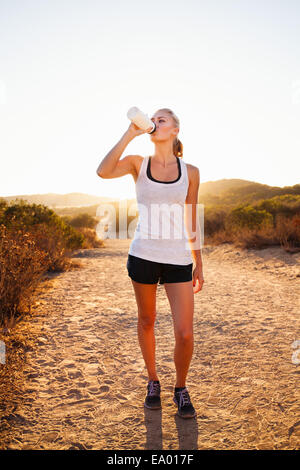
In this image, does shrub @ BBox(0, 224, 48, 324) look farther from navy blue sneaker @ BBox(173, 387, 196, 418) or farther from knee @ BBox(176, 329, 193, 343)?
knee @ BBox(176, 329, 193, 343)

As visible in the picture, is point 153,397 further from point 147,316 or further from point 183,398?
point 147,316

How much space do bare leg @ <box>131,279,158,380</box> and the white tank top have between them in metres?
0.26

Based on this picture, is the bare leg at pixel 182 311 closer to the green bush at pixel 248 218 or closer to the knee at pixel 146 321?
the knee at pixel 146 321

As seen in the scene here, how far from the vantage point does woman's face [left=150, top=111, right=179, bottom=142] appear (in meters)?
2.49

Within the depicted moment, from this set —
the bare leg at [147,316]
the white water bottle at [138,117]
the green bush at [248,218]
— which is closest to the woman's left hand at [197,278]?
the bare leg at [147,316]

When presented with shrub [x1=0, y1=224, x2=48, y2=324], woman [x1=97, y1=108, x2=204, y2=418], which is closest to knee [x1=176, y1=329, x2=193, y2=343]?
woman [x1=97, y1=108, x2=204, y2=418]

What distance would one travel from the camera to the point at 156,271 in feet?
7.69

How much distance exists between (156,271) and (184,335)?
49 centimetres

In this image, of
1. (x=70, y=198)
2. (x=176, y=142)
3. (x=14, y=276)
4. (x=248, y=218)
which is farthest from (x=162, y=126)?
(x=70, y=198)

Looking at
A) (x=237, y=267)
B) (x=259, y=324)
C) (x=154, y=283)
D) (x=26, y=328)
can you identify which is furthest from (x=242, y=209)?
(x=154, y=283)

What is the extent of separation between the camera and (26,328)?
13.8 feet

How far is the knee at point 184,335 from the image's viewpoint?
237 centimetres

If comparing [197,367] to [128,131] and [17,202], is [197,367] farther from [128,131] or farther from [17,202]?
[17,202]
